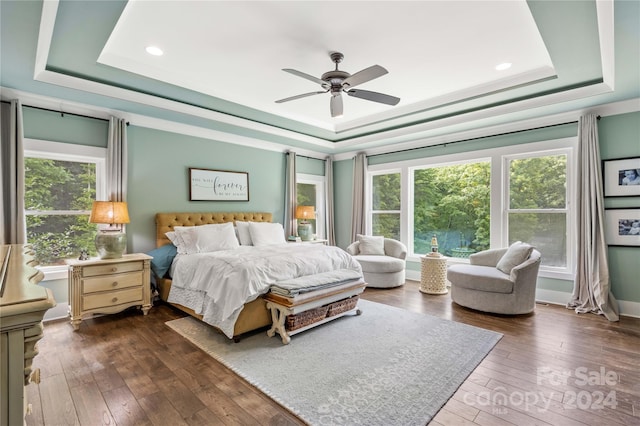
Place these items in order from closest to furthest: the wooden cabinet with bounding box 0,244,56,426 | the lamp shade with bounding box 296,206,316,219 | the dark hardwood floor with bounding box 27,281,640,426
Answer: the wooden cabinet with bounding box 0,244,56,426, the dark hardwood floor with bounding box 27,281,640,426, the lamp shade with bounding box 296,206,316,219

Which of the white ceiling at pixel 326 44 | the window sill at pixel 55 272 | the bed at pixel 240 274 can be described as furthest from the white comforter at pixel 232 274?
the white ceiling at pixel 326 44

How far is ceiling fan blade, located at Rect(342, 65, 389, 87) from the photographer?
2.62m

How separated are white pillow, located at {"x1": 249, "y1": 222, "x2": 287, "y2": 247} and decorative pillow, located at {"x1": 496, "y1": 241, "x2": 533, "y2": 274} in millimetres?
3327

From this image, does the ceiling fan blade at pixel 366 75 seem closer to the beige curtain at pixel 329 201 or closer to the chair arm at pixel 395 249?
the chair arm at pixel 395 249

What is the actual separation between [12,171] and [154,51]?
6.97ft

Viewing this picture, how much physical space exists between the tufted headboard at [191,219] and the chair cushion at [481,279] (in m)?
3.42

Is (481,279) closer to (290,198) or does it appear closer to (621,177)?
(621,177)

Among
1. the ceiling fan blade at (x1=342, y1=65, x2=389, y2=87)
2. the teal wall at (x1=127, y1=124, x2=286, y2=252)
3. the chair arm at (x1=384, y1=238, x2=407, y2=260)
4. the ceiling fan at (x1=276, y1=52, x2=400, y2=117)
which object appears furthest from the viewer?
the chair arm at (x1=384, y1=238, x2=407, y2=260)

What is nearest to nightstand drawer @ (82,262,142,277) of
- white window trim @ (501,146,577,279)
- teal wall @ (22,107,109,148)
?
teal wall @ (22,107,109,148)

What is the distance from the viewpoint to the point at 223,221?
206 inches

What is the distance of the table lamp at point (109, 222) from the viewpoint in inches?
144

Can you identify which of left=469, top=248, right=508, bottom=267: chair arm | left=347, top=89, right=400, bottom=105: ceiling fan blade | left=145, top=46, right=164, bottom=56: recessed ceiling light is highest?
left=145, top=46, right=164, bottom=56: recessed ceiling light

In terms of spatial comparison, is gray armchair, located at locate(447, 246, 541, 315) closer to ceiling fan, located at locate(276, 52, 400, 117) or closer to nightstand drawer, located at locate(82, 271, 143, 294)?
ceiling fan, located at locate(276, 52, 400, 117)

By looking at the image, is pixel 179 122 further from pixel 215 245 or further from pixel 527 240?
pixel 527 240
